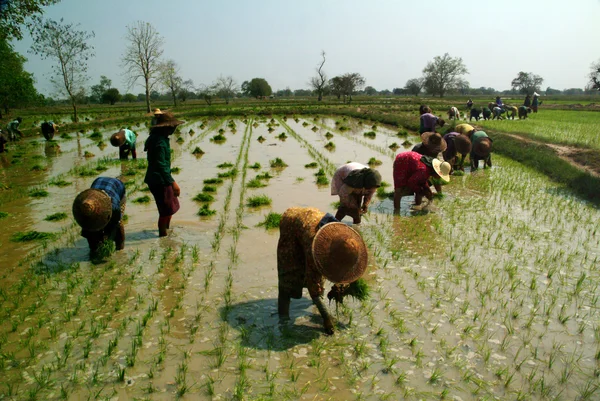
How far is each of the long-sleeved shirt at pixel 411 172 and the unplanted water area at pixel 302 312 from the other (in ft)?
2.05

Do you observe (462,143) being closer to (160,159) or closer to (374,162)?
(374,162)

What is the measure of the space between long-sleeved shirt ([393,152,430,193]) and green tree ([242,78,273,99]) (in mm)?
75672

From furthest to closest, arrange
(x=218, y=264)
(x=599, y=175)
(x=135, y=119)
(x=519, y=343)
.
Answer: (x=135, y=119) → (x=599, y=175) → (x=218, y=264) → (x=519, y=343)

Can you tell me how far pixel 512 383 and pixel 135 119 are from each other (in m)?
30.5

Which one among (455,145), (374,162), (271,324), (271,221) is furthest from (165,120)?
(455,145)

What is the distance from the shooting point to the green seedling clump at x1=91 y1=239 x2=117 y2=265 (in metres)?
5.47

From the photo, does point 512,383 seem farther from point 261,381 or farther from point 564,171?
point 564,171

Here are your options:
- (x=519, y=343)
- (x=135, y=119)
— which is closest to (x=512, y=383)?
(x=519, y=343)

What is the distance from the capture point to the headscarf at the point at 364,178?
5.58 meters

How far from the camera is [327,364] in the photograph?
3.40 metres

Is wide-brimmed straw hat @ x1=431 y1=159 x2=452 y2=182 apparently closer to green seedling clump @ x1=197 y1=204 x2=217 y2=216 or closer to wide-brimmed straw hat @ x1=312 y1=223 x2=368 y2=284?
green seedling clump @ x1=197 y1=204 x2=217 y2=216

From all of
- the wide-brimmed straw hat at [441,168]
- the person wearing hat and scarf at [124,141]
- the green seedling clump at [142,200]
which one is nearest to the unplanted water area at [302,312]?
the green seedling clump at [142,200]

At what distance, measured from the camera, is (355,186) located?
5742mm

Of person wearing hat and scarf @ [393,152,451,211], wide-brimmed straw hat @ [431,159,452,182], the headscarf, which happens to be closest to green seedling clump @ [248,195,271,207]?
person wearing hat and scarf @ [393,152,451,211]
